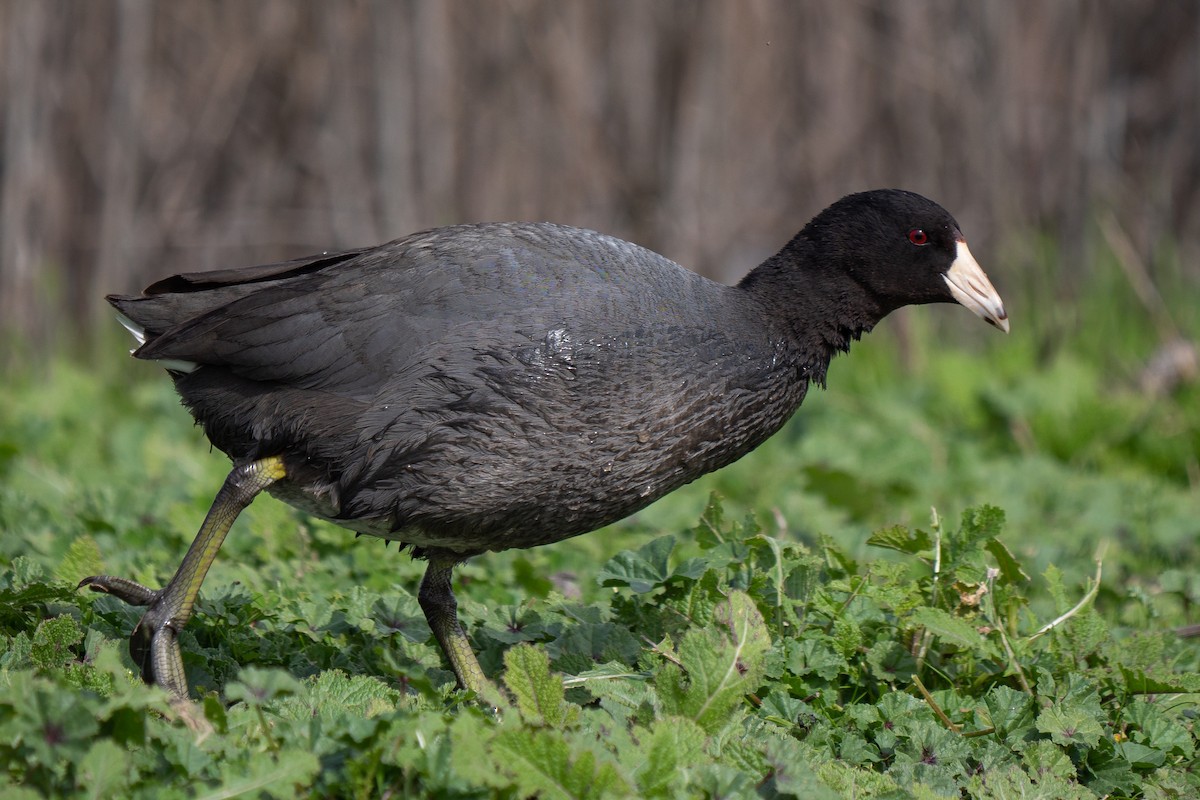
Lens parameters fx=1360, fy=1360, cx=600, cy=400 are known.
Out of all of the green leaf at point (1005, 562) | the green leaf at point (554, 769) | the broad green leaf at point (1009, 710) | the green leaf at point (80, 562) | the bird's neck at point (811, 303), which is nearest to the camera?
the green leaf at point (554, 769)

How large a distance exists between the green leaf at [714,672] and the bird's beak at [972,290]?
108 centimetres

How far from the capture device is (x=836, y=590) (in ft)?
9.40

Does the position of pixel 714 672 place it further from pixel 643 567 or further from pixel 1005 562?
pixel 1005 562

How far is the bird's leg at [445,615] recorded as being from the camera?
2.86 meters

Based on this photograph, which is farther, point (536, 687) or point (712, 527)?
point (712, 527)

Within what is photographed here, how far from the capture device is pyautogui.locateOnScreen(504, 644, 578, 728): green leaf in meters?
2.21

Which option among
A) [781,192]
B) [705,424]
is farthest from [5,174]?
[705,424]

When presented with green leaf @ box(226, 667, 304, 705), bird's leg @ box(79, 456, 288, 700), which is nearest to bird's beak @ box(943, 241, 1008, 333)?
bird's leg @ box(79, 456, 288, 700)

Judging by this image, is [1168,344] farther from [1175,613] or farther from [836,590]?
[836,590]

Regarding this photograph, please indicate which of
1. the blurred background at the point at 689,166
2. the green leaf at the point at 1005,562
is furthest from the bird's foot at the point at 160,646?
the blurred background at the point at 689,166

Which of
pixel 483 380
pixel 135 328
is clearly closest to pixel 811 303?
pixel 483 380

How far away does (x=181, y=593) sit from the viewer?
2639 mm

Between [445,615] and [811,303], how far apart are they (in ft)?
3.42

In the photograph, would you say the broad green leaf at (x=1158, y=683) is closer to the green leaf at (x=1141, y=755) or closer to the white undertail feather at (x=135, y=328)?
the green leaf at (x=1141, y=755)
